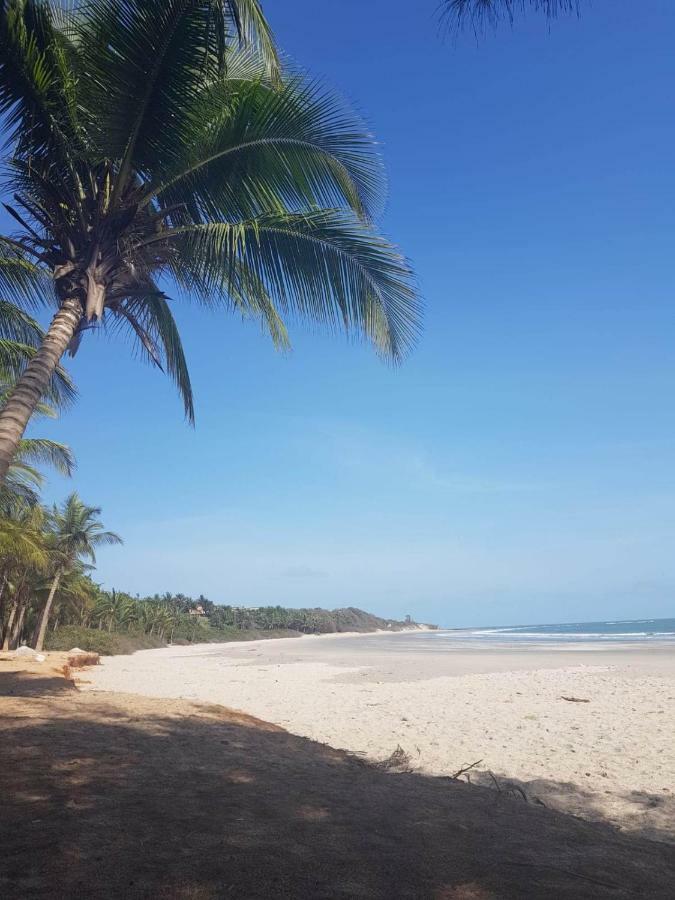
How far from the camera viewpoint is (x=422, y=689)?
13.9 m

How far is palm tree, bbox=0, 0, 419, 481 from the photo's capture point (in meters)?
5.33

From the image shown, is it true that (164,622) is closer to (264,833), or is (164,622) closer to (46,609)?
(46,609)

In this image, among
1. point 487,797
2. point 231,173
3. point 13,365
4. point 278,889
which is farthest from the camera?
point 13,365

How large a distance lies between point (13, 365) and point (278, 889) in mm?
10390

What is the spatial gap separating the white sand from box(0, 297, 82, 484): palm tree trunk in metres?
5.32

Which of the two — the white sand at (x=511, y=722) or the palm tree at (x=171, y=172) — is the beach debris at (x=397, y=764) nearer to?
the white sand at (x=511, y=722)

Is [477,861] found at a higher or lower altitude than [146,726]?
lower

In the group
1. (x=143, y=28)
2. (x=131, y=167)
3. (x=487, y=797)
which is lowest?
(x=487, y=797)

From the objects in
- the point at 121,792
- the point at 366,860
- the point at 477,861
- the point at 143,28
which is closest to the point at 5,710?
the point at 121,792

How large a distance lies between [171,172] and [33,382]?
2782 millimetres

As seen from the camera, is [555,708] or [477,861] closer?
[477,861]

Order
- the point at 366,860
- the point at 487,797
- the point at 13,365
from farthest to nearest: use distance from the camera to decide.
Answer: the point at 13,365, the point at 487,797, the point at 366,860

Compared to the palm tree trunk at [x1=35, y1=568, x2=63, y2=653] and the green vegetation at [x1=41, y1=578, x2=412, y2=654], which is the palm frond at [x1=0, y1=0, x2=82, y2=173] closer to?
the palm tree trunk at [x1=35, y1=568, x2=63, y2=653]

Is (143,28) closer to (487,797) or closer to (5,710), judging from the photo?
(5,710)
